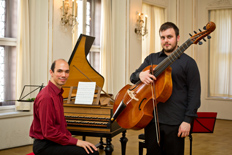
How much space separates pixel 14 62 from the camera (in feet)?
15.8

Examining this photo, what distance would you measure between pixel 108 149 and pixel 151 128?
3.50ft

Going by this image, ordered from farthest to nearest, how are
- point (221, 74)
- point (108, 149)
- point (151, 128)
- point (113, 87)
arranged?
point (221, 74)
point (113, 87)
point (108, 149)
point (151, 128)

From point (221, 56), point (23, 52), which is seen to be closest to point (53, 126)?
point (23, 52)

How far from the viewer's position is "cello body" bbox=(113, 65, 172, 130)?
2.09m

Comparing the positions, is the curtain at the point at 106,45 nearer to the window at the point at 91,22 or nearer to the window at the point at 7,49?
the window at the point at 91,22

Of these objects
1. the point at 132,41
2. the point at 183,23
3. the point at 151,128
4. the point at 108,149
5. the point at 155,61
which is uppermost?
the point at 183,23

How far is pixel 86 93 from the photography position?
131 inches

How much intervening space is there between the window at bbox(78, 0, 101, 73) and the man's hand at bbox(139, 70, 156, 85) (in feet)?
12.4

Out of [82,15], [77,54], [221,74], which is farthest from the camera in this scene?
[221,74]

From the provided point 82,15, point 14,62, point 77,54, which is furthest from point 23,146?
point 82,15

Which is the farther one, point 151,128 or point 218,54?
point 218,54

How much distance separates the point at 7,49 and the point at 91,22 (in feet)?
6.25

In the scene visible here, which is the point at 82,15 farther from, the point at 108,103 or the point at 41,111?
the point at 41,111

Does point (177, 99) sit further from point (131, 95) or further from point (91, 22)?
point (91, 22)
